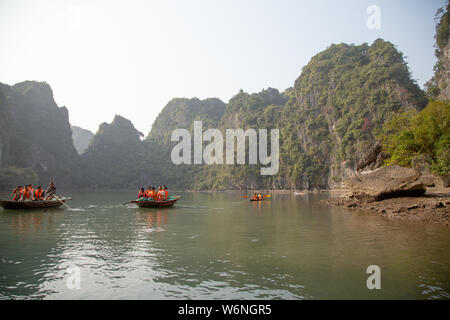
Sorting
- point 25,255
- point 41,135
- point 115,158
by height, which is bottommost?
point 25,255

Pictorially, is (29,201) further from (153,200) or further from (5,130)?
(5,130)

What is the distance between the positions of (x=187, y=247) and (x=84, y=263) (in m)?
3.21

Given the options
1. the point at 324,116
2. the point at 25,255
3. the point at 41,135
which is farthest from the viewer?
the point at 41,135

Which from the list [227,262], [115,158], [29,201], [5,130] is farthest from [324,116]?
[115,158]

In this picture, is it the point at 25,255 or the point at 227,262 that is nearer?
the point at 227,262

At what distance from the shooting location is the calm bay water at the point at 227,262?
5.93 meters

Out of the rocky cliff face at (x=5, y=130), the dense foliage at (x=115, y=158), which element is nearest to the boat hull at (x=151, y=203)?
the rocky cliff face at (x=5, y=130)

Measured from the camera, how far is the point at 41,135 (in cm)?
Answer: 9800

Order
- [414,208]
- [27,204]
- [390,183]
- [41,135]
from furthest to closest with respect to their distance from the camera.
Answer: [41,135], [27,204], [390,183], [414,208]

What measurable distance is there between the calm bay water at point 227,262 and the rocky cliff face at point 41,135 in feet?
304

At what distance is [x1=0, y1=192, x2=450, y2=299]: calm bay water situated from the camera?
19.5ft

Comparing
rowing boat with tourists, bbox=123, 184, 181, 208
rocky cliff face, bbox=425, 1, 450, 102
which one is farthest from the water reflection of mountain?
rocky cliff face, bbox=425, 1, 450, 102

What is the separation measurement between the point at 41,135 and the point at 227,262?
109305mm

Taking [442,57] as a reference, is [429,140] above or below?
below
